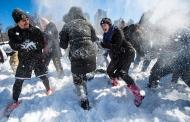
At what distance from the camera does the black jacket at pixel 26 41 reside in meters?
5.48

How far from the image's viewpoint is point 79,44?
5.55 meters

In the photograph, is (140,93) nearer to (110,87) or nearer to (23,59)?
(110,87)

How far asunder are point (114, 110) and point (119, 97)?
641 mm

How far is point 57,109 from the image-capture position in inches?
220

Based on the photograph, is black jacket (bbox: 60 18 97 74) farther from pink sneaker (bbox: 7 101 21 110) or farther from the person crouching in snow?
pink sneaker (bbox: 7 101 21 110)

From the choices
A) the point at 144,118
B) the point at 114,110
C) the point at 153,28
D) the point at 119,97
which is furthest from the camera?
the point at 153,28

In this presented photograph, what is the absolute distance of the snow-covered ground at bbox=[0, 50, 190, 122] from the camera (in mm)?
5133

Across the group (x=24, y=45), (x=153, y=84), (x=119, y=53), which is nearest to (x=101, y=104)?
(x=119, y=53)

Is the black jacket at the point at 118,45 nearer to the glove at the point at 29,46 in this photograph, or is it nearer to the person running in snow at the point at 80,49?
the person running in snow at the point at 80,49

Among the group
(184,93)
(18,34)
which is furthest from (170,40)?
(18,34)

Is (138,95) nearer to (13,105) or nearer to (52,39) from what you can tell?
(13,105)

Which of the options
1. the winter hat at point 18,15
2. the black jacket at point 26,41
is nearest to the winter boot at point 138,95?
the black jacket at point 26,41

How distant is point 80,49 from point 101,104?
1286 millimetres

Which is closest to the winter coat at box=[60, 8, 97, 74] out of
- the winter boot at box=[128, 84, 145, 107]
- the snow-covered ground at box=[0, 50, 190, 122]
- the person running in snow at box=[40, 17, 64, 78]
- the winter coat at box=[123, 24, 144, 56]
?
the snow-covered ground at box=[0, 50, 190, 122]
